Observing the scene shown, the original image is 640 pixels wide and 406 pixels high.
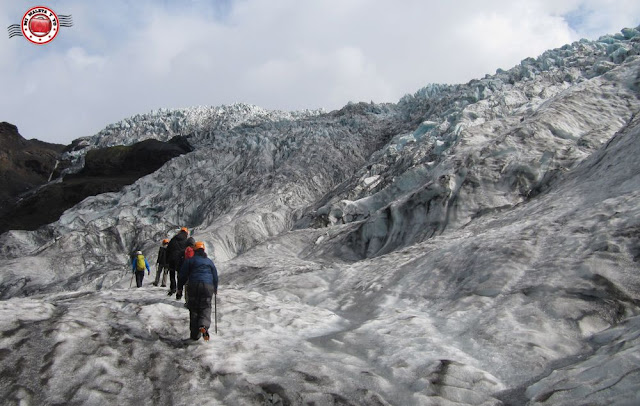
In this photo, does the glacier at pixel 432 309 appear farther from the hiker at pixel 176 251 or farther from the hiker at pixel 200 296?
the hiker at pixel 176 251

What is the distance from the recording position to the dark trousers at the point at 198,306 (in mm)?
8102

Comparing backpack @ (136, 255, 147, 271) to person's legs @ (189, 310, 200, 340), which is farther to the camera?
backpack @ (136, 255, 147, 271)

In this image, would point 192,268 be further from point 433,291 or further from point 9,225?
point 9,225

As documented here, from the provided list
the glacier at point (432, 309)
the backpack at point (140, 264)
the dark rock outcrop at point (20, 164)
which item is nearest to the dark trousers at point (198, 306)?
the glacier at point (432, 309)

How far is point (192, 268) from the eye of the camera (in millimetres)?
8578

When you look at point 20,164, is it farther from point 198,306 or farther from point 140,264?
point 198,306

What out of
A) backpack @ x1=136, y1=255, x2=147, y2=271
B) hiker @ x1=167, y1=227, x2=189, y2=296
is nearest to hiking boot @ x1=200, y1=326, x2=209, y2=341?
hiker @ x1=167, y1=227, x2=189, y2=296

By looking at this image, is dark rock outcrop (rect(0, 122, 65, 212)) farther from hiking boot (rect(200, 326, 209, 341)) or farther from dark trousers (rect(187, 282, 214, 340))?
hiking boot (rect(200, 326, 209, 341))

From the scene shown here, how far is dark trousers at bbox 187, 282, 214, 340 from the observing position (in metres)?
8.10

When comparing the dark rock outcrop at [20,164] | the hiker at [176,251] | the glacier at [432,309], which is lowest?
the glacier at [432,309]

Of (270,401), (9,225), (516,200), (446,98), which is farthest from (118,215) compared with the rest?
(270,401)

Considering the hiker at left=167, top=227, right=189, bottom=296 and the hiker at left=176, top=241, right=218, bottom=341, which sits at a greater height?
the hiker at left=167, top=227, right=189, bottom=296

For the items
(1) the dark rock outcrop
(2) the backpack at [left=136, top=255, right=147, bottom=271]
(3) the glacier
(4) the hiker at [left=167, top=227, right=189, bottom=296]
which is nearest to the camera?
(3) the glacier

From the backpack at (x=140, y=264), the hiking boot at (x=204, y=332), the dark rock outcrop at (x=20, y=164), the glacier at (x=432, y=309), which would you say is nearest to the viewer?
the glacier at (x=432, y=309)
